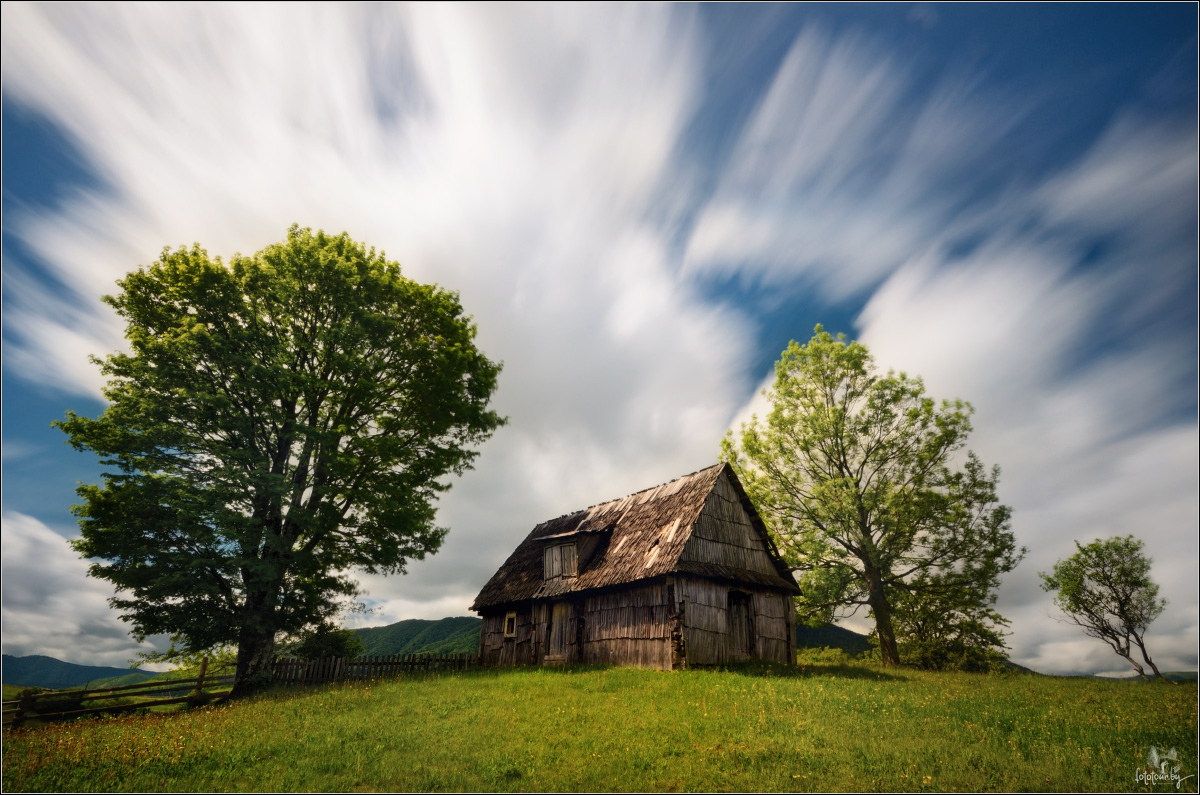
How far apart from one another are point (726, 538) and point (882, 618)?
381 inches

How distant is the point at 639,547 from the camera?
23000 mm

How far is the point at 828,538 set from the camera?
2570 centimetres

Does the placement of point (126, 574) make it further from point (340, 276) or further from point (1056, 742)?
point (1056, 742)

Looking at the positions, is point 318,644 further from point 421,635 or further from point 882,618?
point 421,635

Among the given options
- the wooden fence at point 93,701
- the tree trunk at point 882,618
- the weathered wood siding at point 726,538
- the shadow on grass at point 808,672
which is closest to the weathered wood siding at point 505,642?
the weathered wood siding at point 726,538

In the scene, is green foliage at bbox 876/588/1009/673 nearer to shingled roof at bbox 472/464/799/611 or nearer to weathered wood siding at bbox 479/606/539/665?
shingled roof at bbox 472/464/799/611

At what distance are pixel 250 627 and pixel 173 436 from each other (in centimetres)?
709

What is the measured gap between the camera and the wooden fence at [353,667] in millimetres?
19844

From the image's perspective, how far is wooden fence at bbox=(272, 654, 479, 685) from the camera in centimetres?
1984

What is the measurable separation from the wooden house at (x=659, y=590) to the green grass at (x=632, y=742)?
4.45 m

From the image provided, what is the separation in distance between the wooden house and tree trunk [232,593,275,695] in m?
11.3

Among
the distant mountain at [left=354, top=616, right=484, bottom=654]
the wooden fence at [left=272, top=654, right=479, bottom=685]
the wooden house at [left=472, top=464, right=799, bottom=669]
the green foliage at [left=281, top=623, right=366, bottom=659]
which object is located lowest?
the distant mountain at [left=354, top=616, right=484, bottom=654]

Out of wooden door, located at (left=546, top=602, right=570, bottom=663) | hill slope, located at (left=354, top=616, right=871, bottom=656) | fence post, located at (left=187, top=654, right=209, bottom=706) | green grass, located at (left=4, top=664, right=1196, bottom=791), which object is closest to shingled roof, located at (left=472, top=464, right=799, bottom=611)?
wooden door, located at (left=546, top=602, right=570, bottom=663)

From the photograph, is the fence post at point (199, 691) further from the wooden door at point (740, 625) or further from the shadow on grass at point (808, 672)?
the wooden door at point (740, 625)
